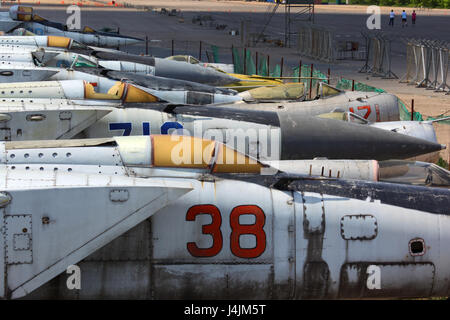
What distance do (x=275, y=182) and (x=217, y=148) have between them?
0.91 meters

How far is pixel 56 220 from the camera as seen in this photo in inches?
327

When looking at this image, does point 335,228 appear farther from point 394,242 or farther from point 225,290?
point 225,290

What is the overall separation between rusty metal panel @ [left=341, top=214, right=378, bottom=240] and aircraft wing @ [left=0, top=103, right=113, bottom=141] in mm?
5773

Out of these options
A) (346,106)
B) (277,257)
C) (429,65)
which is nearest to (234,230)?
(277,257)

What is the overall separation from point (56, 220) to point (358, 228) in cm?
379

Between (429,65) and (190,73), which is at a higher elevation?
(429,65)

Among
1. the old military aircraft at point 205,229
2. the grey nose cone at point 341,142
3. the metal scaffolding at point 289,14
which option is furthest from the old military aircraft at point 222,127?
the metal scaffolding at point 289,14

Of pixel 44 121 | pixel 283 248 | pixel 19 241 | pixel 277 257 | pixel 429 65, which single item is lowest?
pixel 277 257

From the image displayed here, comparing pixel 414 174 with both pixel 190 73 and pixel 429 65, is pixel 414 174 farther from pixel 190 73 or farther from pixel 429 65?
pixel 429 65

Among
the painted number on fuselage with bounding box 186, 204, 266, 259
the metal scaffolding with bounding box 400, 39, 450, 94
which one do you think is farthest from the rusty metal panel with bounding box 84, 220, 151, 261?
the metal scaffolding with bounding box 400, 39, 450, 94

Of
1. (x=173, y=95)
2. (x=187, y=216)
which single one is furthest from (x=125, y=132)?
(x=187, y=216)

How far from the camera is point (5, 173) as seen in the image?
862cm

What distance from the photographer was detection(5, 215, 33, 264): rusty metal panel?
8.28m

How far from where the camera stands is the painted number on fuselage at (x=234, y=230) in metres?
8.92
